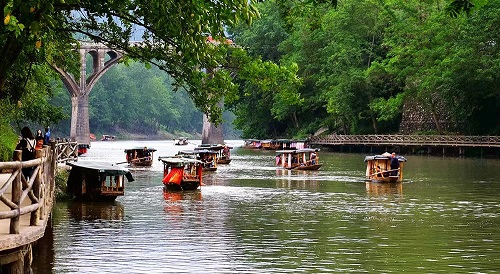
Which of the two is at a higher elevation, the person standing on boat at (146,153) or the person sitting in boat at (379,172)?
the person standing on boat at (146,153)

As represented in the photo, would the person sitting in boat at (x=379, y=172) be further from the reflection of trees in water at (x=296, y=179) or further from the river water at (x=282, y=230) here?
the reflection of trees in water at (x=296, y=179)

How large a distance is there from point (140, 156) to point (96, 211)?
33.8 meters

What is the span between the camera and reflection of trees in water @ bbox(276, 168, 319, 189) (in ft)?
137

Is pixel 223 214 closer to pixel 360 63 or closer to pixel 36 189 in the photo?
pixel 36 189

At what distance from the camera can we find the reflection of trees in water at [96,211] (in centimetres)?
2675

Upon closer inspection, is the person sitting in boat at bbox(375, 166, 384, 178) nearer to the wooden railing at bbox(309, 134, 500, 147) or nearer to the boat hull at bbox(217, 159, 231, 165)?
the boat hull at bbox(217, 159, 231, 165)

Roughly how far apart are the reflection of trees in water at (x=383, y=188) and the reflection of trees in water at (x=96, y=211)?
11.3 metres

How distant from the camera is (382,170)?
4359 centimetres

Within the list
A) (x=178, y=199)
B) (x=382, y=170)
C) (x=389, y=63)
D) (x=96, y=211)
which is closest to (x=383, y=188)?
(x=382, y=170)

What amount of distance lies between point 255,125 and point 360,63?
3018cm

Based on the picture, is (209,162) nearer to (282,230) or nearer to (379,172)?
(379,172)

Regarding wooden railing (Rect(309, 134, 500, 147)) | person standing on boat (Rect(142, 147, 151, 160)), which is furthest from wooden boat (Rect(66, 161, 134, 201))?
wooden railing (Rect(309, 134, 500, 147))

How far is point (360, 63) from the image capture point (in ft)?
293

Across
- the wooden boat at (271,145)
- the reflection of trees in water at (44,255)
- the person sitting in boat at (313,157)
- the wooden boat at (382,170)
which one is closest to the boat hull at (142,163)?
the person sitting in boat at (313,157)
